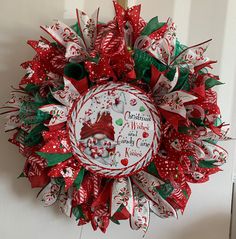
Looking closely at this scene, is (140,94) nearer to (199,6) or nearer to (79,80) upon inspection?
(79,80)

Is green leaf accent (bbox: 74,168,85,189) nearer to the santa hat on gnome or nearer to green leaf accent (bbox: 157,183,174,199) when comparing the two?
the santa hat on gnome

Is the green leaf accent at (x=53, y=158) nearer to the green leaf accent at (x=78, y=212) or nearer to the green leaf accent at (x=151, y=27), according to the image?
the green leaf accent at (x=78, y=212)

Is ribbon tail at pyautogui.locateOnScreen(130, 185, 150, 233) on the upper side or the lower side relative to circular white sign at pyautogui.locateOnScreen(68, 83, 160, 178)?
lower

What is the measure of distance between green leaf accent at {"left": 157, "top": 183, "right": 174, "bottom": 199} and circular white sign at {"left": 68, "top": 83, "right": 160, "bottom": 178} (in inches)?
2.6

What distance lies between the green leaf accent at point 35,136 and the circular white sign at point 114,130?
0.06 m

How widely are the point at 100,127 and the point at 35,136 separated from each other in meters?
0.15

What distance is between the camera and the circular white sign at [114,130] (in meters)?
0.90

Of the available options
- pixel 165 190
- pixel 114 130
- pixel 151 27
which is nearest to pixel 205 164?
pixel 165 190

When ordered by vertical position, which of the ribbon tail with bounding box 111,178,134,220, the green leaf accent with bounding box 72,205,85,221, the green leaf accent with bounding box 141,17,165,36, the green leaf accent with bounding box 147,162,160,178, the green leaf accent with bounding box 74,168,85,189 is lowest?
the green leaf accent with bounding box 72,205,85,221

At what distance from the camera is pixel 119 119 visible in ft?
2.99

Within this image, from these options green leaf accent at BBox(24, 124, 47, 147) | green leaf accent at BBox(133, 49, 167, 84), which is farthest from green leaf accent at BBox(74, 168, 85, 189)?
green leaf accent at BBox(133, 49, 167, 84)

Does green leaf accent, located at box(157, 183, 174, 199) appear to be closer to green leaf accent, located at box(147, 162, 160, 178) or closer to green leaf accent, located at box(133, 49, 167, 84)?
green leaf accent, located at box(147, 162, 160, 178)

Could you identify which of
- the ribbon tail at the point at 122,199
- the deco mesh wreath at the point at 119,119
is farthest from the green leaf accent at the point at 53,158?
the ribbon tail at the point at 122,199

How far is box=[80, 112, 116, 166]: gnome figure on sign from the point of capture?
907mm
